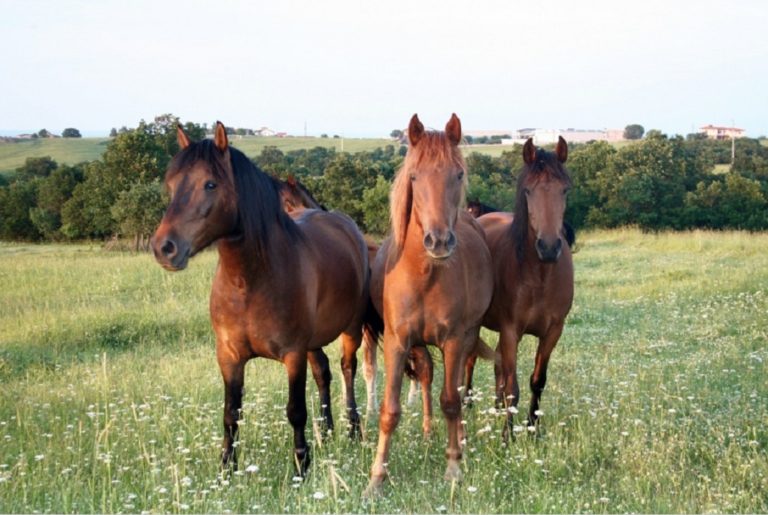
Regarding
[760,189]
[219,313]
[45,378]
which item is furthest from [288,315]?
[760,189]

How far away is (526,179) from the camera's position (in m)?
6.11

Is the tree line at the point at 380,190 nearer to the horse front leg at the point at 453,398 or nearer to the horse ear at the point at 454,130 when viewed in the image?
the horse front leg at the point at 453,398

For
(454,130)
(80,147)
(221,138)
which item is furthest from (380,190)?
(80,147)

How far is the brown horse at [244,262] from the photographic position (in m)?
4.49

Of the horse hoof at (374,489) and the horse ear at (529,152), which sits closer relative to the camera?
the horse hoof at (374,489)

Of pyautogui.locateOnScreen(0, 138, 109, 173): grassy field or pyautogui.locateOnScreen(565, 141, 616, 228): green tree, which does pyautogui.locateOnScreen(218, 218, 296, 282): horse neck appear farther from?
pyautogui.locateOnScreen(0, 138, 109, 173): grassy field

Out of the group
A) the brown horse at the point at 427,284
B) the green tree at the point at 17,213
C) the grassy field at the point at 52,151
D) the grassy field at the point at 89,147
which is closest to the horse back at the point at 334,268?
the brown horse at the point at 427,284

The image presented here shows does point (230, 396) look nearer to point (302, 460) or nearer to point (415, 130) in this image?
point (302, 460)

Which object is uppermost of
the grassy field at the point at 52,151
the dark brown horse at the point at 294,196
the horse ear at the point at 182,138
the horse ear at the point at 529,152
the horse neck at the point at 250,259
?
the grassy field at the point at 52,151

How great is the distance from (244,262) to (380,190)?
3133 centimetres

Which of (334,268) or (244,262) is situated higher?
(244,262)

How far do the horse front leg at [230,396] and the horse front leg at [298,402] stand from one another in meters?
0.32

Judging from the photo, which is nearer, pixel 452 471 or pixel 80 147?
pixel 452 471

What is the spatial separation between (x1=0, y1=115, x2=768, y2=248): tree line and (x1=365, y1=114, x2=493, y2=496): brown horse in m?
29.0
